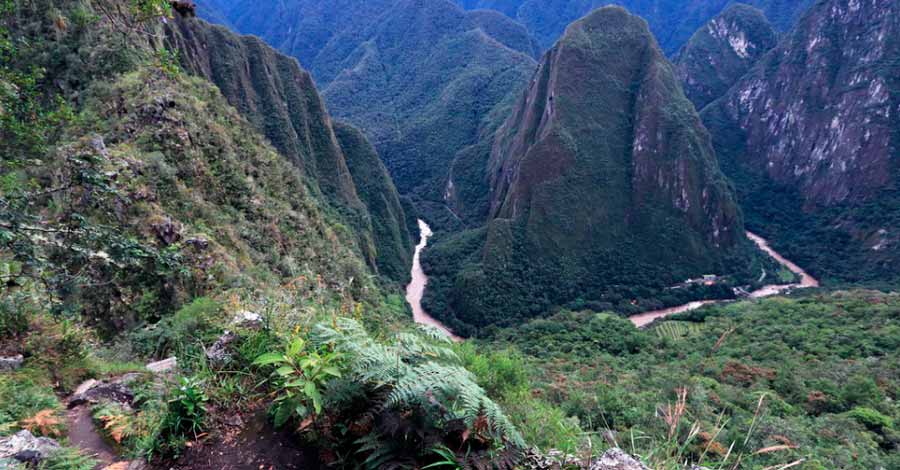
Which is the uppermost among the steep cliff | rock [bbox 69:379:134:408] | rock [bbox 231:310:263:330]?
rock [bbox 231:310:263:330]

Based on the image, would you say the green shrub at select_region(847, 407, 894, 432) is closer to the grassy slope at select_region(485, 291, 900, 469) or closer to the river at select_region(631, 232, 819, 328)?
the grassy slope at select_region(485, 291, 900, 469)

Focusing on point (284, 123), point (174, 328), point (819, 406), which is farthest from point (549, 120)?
point (174, 328)

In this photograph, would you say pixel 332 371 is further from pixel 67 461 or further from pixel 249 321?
pixel 67 461

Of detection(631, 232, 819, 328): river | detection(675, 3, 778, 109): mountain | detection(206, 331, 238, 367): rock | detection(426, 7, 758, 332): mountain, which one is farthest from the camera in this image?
detection(675, 3, 778, 109): mountain

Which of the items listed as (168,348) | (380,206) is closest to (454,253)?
(380,206)

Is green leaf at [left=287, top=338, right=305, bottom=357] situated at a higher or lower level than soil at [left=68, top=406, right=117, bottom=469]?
higher

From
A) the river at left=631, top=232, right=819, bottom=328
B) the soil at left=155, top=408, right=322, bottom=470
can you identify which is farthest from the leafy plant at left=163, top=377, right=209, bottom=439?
the river at left=631, top=232, right=819, bottom=328
